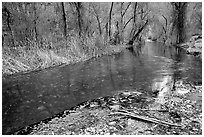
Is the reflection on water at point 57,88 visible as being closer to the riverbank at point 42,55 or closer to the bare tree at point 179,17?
the riverbank at point 42,55

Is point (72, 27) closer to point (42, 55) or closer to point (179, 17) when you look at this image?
point (42, 55)

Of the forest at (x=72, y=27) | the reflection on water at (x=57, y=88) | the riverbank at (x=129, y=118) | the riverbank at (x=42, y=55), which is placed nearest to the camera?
the riverbank at (x=129, y=118)

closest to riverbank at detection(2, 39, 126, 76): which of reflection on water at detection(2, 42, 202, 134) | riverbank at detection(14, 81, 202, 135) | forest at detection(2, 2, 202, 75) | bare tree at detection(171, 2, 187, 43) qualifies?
forest at detection(2, 2, 202, 75)

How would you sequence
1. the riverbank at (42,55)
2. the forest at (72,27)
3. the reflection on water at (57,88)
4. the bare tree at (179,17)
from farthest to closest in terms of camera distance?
the bare tree at (179,17) < the forest at (72,27) < the riverbank at (42,55) < the reflection on water at (57,88)

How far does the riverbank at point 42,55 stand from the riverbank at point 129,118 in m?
7.04

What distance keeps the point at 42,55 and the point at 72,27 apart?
13.4 meters

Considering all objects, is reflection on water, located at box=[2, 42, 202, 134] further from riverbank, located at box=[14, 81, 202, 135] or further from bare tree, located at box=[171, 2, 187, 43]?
bare tree, located at box=[171, 2, 187, 43]

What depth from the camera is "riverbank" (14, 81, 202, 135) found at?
4.75 metres

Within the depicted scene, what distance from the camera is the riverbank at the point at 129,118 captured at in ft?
15.6

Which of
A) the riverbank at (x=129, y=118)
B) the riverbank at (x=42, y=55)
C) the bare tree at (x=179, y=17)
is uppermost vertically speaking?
the bare tree at (x=179, y=17)

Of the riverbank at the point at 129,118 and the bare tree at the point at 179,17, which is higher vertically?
the bare tree at the point at 179,17

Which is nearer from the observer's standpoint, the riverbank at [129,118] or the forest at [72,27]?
the riverbank at [129,118]

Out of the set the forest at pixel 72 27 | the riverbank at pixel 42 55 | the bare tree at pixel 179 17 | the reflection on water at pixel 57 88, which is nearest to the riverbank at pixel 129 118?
the reflection on water at pixel 57 88

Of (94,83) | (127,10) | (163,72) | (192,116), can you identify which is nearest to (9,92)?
(94,83)
